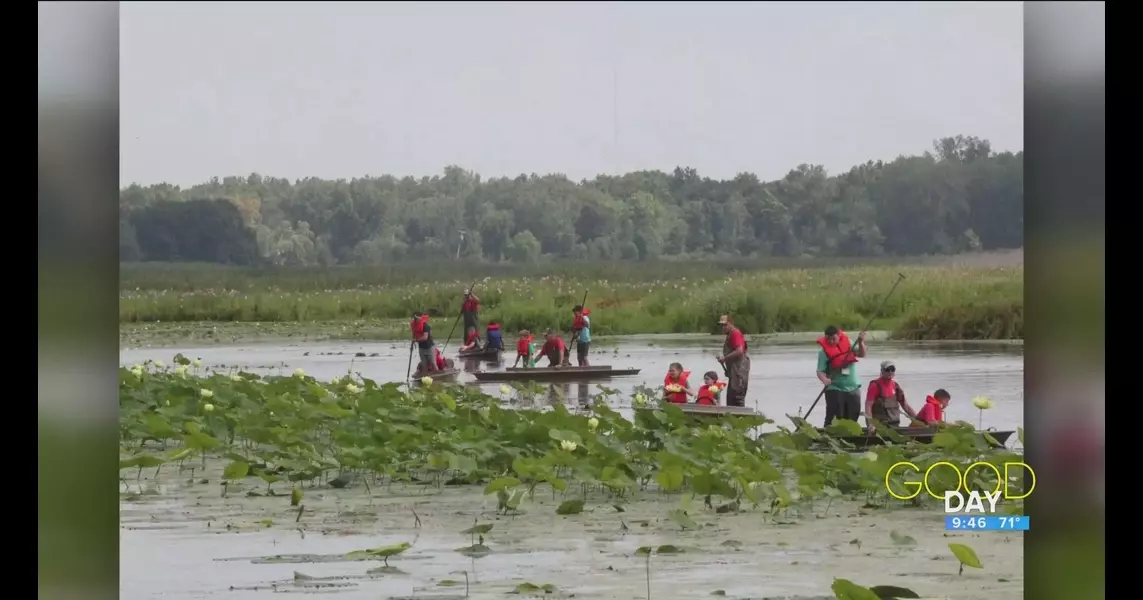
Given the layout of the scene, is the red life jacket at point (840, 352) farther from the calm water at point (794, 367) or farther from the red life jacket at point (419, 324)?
the red life jacket at point (419, 324)

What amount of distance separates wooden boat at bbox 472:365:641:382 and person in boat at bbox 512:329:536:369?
20 millimetres

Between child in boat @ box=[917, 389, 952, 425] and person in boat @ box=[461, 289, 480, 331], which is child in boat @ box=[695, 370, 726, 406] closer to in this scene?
child in boat @ box=[917, 389, 952, 425]

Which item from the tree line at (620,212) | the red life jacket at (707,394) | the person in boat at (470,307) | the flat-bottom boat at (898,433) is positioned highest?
the tree line at (620,212)

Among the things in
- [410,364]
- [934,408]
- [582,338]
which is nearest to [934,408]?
[934,408]

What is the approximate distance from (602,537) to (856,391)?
94 cm

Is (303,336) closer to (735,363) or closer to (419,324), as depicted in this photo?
(419,324)

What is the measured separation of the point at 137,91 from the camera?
Result: 152 inches

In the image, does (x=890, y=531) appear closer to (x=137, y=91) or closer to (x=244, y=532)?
(x=244, y=532)

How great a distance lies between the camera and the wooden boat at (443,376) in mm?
3906

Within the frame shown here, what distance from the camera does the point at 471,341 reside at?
3898mm

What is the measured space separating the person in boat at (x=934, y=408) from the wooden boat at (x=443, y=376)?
4.77ft

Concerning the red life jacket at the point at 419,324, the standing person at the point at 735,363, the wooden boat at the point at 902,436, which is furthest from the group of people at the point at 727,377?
the red life jacket at the point at 419,324

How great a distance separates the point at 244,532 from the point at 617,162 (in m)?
1.57
